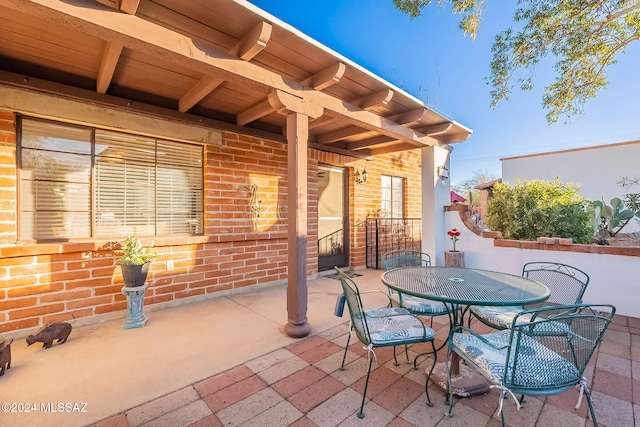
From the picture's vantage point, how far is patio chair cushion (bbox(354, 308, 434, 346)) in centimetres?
179

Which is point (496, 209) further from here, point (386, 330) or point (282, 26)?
point (282, 26)

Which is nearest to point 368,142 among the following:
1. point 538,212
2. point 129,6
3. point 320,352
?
point 538,212

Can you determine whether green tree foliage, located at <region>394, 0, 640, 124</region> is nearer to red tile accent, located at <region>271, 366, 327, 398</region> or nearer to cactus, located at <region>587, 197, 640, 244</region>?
cactus, located at <region>587, 197, 640, 244</region>

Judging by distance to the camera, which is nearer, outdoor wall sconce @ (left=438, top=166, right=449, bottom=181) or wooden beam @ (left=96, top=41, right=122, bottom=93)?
wooden beam @ (left=96, top=41, right=122, bottom=93)

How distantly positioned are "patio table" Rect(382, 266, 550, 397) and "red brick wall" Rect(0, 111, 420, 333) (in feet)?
8.40

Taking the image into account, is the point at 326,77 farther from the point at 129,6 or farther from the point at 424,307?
the point at 424,307

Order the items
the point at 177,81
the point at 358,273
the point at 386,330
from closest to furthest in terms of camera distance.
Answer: the point at 386,330, the point at 177,81, the point at 358,273

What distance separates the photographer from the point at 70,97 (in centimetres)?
284

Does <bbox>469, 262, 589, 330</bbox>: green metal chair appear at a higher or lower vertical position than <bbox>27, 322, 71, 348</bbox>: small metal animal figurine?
higher

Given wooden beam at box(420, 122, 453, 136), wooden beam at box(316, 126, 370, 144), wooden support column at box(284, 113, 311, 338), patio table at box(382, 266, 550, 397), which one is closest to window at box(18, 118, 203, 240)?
wooden support column at box(284, 113, 311, 338)

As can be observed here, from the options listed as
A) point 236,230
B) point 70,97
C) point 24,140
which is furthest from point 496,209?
point 24,140

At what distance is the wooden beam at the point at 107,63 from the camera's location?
217cm

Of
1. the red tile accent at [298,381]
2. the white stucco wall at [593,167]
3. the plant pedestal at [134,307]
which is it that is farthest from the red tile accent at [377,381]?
the white stucco wall at [593,167]

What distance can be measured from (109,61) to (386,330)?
10.1 ft
